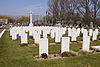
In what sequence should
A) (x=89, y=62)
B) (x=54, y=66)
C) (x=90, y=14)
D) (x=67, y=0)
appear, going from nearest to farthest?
(x=54, y=66), (x=89, y=62), (x=90, y=14), (x=67, y=0)

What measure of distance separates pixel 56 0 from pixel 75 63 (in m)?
40.4

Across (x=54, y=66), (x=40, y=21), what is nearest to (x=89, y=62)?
(x=54, y=66)

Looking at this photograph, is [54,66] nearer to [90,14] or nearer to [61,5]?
[90,14]

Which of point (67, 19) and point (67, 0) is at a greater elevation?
point (67, 0)

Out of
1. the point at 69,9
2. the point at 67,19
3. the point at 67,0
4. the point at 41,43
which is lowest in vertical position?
the point at 41,43

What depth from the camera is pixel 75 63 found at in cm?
601

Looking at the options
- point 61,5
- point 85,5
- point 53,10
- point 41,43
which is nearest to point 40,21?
point 53,10

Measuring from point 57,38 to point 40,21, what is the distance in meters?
56.4

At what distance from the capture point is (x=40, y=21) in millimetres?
68438

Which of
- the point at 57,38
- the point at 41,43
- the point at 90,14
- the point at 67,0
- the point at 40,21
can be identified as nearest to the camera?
the point at 41,43

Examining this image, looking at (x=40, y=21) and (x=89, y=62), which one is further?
(x=40, y=21)

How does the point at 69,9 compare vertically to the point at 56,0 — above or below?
below

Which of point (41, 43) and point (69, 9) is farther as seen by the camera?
point (69, 9)

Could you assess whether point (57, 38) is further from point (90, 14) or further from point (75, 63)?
point (90, 14)
